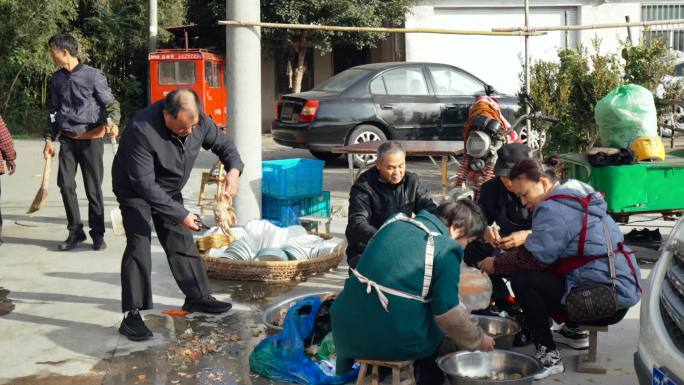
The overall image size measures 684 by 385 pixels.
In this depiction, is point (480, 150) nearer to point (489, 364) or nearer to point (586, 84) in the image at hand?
point (586, 84)

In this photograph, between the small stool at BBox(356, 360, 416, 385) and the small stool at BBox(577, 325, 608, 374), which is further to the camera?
the small stool at BBox(577, 325, 608, 374)

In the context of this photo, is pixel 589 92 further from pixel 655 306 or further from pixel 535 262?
pixel 655 306

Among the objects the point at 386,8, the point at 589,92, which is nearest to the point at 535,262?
the point at 589,92

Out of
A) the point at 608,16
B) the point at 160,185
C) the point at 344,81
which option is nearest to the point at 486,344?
the point at 160,185

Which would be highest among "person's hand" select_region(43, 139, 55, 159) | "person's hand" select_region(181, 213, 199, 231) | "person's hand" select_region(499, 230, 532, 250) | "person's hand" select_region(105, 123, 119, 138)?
"person's hand" select_region(105, 123, 119, 138)

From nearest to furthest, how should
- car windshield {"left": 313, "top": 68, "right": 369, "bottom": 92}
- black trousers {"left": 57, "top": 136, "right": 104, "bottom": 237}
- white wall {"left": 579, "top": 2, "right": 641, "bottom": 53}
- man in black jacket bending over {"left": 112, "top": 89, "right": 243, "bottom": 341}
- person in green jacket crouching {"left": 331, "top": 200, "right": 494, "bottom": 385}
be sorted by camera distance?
1. person in green jacket crouching {"left": 331, "top": 200, "right": 494, "bottom": 385}
2. man in black jacket bending over {"left": 112, "top": 89, "right": 243, "bottom": 341}
3. black trousers {"left": 57, "top": 136, "right": 104, "bottom": 237}
4. car windshield {"left": 313, "top": 68, "right": 369, "bottom": 92}
5. white wall {"left": 579, "top": 2, "right": 641, "bottom": 53}

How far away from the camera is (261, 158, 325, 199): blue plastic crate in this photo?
853cm

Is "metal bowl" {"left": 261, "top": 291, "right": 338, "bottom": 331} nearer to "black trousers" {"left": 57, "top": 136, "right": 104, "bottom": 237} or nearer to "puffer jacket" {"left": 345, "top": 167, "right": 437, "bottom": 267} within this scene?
"puffer jacket" {"left": 345, "top": 167, "right": 437, "bottom": 267}

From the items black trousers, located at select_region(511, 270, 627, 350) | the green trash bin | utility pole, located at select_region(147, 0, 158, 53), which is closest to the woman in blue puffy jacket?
black trousers, located at select_region(511, 270, 627, 350)

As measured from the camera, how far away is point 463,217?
177 inches

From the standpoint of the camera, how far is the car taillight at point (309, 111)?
13055mm

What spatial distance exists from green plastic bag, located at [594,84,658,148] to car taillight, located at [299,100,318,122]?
19.4 ft

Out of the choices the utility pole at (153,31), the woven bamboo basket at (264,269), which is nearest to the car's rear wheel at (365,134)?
the woven bamboo basket at (264,269)

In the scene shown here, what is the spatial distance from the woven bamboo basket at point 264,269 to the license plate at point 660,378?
149 inches
